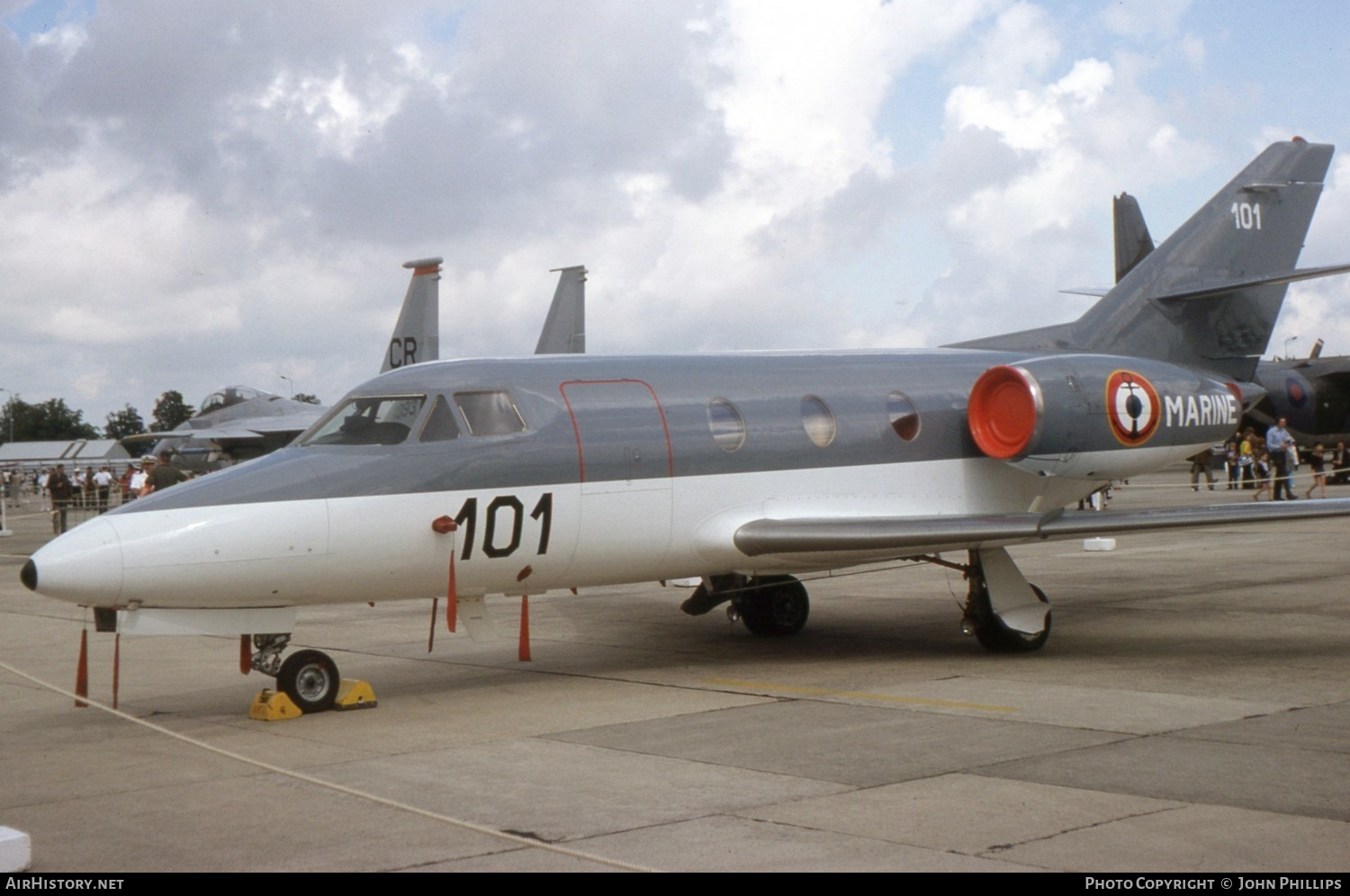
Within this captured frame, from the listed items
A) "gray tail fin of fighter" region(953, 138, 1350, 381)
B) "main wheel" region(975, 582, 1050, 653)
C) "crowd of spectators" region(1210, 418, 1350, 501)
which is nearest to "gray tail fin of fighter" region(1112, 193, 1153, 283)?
"crowd of spectators" region(1210, 418, 1350, 501)

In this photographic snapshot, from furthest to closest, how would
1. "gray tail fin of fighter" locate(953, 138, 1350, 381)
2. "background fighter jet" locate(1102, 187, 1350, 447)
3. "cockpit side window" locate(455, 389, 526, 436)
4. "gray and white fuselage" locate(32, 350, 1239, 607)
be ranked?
"background fighter jet" locate(1102, 187, 1350, 447), "gray tail fin of fighter" locate(953, 138, 1350, 381), "cockpit side window" locate(455, 389, 526, 436), "gray and white fuselage" locate(32, 350, 1239, 607)

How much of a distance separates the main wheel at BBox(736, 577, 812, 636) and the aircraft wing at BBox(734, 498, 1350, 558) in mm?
2381

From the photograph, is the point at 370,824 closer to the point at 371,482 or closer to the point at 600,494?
the point at 371,482

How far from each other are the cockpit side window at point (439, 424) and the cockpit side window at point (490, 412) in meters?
0.11

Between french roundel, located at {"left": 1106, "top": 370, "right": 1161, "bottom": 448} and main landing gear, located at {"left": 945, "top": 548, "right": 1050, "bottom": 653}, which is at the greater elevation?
french roundel, located at {"left": 1106, "top": 370, "right": 1161, "bottom": 448}

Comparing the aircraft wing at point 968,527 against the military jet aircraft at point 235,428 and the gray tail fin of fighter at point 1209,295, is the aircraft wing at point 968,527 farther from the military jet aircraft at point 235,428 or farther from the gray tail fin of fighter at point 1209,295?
the military jet aircraft at point 235,428

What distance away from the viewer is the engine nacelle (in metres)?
12.9

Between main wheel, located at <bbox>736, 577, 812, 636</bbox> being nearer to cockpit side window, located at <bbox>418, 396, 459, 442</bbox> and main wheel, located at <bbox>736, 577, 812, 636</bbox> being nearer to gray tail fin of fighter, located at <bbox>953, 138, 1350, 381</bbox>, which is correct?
gray tail fin of fighter, located at <bbox>953, 138, 1350, 381</bbox>

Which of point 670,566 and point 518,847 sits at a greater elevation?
point 670,566

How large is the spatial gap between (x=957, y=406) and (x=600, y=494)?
4167 mm

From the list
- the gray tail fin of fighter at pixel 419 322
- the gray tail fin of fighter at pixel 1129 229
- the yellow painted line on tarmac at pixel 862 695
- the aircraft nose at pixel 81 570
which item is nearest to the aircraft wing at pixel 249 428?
the gray tail fin of fighter at pixel 419 322

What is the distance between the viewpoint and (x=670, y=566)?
455 inches

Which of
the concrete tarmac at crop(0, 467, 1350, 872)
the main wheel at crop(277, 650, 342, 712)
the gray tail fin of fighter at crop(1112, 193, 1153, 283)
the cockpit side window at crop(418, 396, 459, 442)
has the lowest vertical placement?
the concrete tarmac at crop(0, 467, 1350, 872)
